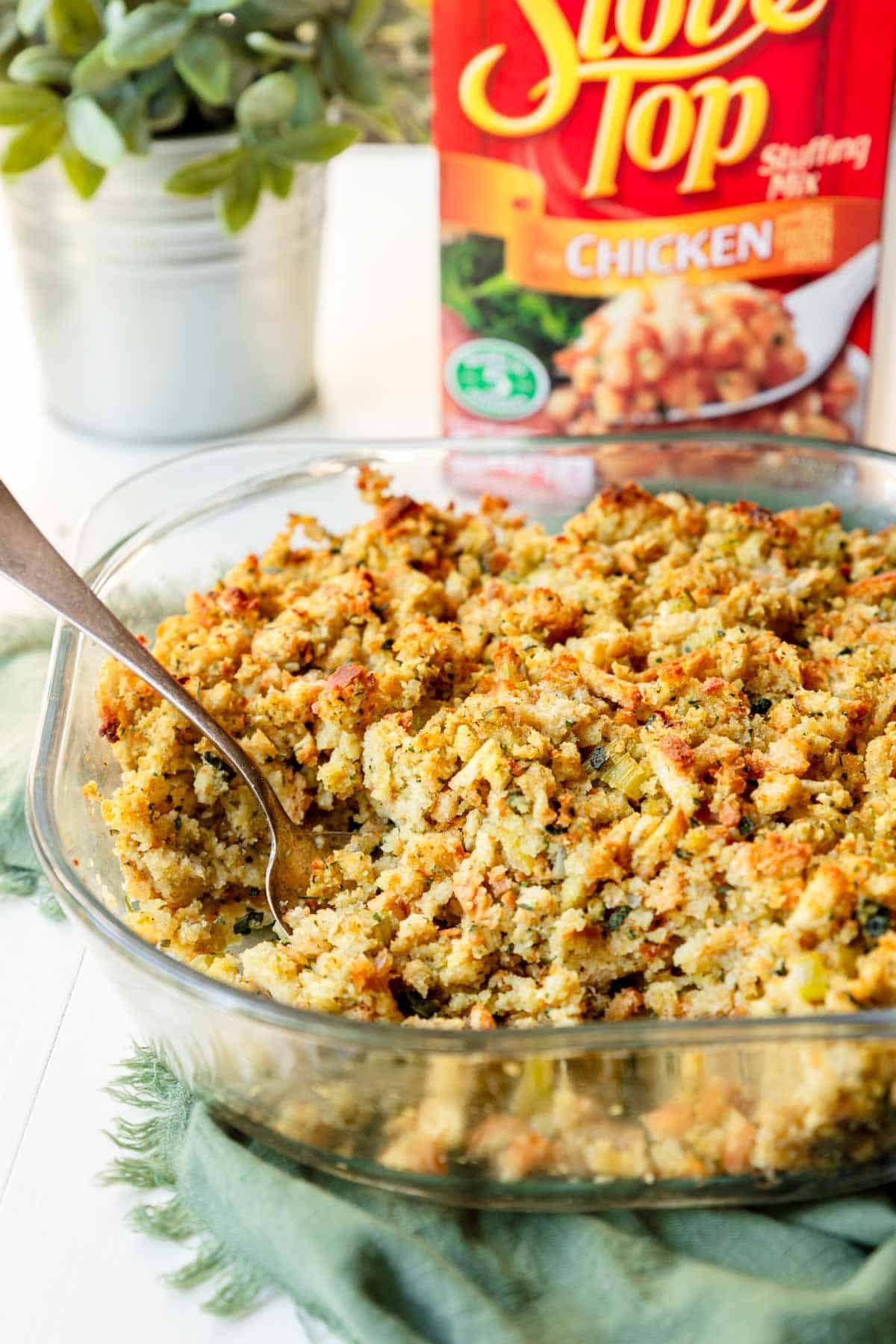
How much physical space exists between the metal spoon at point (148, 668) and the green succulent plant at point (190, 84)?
0.69m

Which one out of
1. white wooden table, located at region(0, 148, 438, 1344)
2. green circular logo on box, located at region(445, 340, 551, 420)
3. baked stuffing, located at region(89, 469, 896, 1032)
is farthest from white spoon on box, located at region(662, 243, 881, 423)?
white wooden table, located at region(0, 148, 438, 1344)

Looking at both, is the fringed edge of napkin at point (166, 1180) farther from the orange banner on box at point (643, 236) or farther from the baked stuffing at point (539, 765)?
the orange banner on box at point (643, 236)

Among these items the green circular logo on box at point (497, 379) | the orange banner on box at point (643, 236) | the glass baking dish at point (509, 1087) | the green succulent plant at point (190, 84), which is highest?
the green succulent plant at point (190, 84)

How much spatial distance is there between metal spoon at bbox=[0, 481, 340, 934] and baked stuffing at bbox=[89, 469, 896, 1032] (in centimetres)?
3

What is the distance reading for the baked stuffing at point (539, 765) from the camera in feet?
4.06

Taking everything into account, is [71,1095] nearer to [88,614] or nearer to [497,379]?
[88,614]

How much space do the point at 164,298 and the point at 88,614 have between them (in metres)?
0.96

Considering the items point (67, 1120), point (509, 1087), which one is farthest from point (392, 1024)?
point (67, 1120)

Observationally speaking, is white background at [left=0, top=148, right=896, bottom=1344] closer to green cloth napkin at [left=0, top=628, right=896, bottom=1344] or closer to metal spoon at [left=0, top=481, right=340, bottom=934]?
green cloth napkin at [left=0, top=628, right=896, bottom=1344]

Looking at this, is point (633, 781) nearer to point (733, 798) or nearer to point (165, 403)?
point (733, 798)

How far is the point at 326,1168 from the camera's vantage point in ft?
4.12

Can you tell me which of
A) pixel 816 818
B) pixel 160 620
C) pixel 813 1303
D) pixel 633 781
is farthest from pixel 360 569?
pixel 813 1303

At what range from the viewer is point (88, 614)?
1.46m

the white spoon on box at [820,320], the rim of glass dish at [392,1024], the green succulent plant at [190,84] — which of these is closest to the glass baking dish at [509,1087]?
the rim of glass dish at [392,1024]
